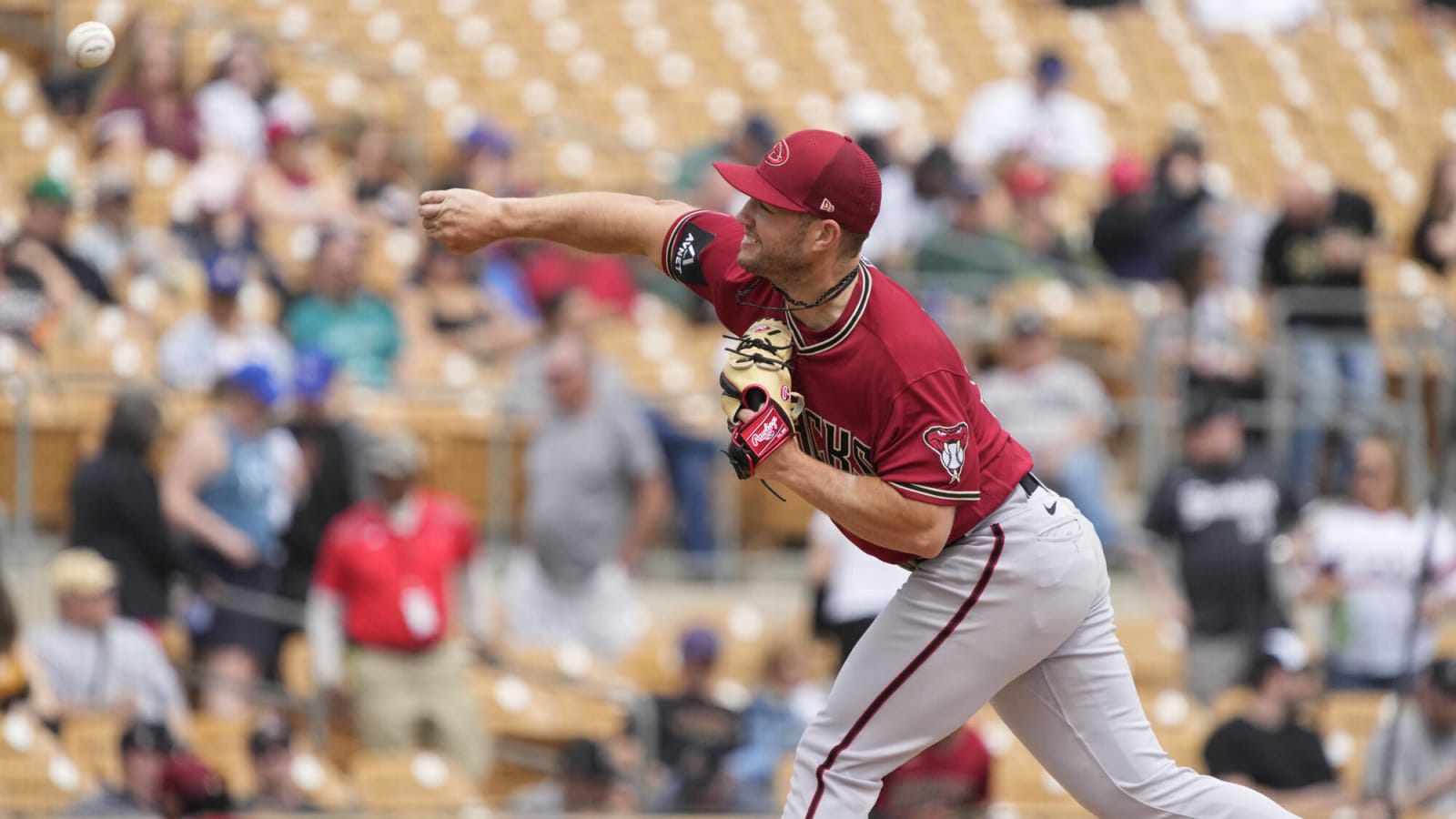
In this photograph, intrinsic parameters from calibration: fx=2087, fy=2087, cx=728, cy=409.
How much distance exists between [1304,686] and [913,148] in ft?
24.6

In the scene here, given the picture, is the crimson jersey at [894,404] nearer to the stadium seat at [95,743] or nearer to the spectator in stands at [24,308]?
the stadium seat at [95,743]

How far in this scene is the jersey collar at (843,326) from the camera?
14.9 feet

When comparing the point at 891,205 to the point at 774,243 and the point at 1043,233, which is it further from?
the point at 774,243

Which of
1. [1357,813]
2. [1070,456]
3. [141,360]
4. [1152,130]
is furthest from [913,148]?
[1357,813]

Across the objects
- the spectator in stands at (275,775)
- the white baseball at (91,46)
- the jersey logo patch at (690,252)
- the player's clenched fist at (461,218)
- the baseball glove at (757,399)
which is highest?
the white baseball at (91,46)

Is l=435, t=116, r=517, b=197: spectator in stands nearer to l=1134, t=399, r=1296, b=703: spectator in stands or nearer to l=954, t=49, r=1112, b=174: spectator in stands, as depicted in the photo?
l=954, t=49, r=1112, b=174: spectator in stands

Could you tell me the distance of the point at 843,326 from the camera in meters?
4.55

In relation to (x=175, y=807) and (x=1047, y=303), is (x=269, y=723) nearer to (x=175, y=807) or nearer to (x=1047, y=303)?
(x=175, y=807)

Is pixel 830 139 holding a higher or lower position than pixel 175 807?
higher

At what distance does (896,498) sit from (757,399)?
37 centimetres

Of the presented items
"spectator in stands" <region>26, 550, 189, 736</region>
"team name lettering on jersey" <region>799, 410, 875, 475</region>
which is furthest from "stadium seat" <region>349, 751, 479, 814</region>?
"team name lettering on jersey" <region>799, 410, 875, 475</region>

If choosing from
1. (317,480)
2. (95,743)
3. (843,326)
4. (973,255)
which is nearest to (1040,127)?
(973,255)

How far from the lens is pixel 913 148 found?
15039mm

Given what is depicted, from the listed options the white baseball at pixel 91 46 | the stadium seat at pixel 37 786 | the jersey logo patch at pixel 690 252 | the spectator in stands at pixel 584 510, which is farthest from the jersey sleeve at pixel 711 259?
the spectator in stands at pixel 584 510
